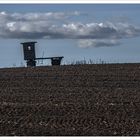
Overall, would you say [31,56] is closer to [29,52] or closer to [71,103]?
[29,52]

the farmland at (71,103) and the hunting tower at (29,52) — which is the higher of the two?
the hunting tower at (29,52)

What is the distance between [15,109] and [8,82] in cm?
572

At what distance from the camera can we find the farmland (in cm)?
937

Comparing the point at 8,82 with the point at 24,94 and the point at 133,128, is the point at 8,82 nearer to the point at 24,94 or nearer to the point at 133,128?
the point at 24,94

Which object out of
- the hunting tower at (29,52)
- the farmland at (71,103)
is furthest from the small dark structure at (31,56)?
the farmland at (71,103)

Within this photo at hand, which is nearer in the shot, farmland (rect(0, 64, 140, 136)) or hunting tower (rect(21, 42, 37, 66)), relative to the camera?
farmland (rect(0, 64, 140, 136))

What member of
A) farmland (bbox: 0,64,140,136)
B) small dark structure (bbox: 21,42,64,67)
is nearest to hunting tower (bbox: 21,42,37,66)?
small dark structure (bbox: 21,42,64,67)

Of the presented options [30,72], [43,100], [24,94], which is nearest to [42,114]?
[43,100]

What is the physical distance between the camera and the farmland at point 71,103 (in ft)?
30.7

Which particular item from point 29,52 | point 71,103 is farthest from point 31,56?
point 71,103

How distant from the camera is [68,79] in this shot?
1742cm

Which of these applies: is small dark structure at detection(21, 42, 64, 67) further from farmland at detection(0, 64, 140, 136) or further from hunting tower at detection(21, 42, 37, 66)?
farmland at detection(0, 64, 140, 136)

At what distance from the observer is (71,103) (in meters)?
12.1

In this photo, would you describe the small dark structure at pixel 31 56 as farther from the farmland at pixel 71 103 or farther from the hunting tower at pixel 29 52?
the farmland at pixel 71 103
